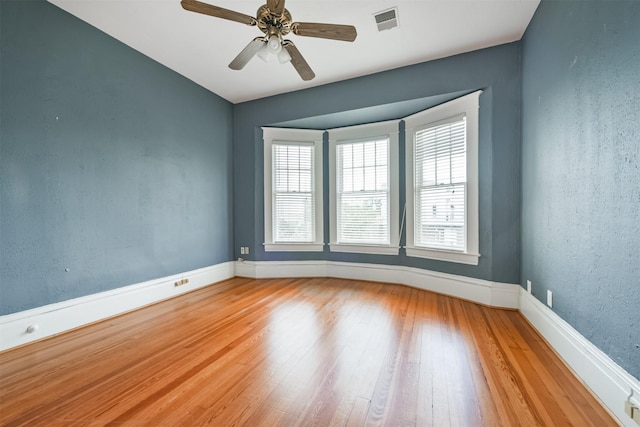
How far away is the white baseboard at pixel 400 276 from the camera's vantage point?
3.05 meters

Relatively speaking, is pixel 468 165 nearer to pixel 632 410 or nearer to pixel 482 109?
pixel 482 109

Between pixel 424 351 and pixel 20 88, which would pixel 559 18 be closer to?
pixel 424 351

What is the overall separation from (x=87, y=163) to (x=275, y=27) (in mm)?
2339

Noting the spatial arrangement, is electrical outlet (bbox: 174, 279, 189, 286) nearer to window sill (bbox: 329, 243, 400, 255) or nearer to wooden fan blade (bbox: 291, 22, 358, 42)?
window sill (bbox: 329, 243, 400, 255)

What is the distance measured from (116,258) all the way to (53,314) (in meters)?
0.69

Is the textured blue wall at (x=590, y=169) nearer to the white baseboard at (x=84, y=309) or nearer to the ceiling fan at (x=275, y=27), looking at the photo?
the ceiling fan at (x=275, y=27)

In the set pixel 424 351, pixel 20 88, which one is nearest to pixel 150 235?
pixel 20 88

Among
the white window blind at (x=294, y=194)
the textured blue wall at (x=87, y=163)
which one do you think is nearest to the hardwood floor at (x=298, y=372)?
the textured blue wall at (x=87, y=163)

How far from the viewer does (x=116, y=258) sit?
2.95m

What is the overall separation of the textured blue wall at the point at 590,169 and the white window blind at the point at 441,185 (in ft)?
2.76

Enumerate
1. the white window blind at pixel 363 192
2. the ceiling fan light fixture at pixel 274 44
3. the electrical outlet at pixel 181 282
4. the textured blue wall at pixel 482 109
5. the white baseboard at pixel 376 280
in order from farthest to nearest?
the white window blind at pixel 363 192 < the electrical outlet at pixel 181 282 < the textured blue wall at pixel 482 109 < the ceiling fan light fixture at pixel 274 44 < the white baseboard at pixel 376 280

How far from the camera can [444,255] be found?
351cm

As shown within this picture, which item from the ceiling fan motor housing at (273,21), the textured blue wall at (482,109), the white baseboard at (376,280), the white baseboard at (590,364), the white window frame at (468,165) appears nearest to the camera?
the white baseboard at (590,364)

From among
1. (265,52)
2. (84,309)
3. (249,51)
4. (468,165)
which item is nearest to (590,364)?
(468,165)
